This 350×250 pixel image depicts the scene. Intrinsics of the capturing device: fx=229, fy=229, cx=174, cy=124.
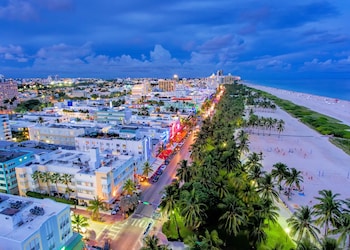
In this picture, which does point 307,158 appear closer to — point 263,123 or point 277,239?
point 263,123

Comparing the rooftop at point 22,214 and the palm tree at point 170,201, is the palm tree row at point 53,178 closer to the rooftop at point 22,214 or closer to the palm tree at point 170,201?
the rooftop at point 22,214

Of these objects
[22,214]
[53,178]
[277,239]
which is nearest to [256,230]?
[277,239]

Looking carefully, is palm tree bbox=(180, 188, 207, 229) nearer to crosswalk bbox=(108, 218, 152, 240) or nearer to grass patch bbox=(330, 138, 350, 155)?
crosswalk bbox=(108, 218, 152, 240)

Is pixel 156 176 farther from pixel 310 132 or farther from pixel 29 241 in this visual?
pixel 310 132

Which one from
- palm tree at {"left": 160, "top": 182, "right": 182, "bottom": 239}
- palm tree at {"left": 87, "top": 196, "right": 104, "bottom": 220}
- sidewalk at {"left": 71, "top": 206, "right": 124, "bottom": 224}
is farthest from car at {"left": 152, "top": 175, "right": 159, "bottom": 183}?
palm tree at {"left": 160, "top": 182, "right": 182, "bottom": 239}

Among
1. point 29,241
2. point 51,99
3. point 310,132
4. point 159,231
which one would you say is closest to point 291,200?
point 159,231

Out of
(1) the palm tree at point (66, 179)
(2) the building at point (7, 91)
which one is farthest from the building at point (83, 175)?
(2) the building at point (7, 91)
